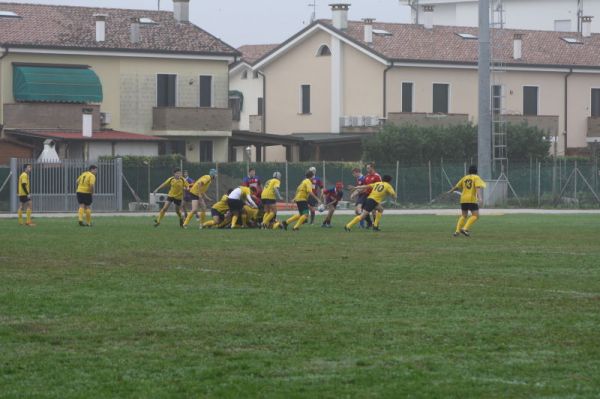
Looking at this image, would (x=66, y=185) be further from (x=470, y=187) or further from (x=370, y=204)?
(x=470, y=187)

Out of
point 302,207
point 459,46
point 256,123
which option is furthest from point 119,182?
point 459,46

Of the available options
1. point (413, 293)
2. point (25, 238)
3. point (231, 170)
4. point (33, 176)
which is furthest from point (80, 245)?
point (231, 170)

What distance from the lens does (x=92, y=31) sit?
60.4m

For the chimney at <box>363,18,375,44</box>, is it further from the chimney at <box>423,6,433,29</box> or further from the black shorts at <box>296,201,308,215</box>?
the black shorts at <box>296,201,308,215</box>

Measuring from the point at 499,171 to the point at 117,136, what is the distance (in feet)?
A: 53.2

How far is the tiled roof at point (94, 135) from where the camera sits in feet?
177

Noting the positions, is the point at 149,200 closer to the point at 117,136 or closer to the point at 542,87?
the point at 117,136

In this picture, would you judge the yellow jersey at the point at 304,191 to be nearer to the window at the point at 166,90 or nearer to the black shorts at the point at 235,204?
the black shorts at the point at 235,204

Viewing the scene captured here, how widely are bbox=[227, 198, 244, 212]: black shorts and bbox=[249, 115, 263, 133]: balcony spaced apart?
38138 millimetres

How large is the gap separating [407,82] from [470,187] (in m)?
35.5

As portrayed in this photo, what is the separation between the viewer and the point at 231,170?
178 feet

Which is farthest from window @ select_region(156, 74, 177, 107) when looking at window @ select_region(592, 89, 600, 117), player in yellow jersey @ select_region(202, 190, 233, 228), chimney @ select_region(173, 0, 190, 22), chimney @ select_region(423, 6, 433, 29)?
player in yellow jersey @ select_region(202, 190, 233, 228)

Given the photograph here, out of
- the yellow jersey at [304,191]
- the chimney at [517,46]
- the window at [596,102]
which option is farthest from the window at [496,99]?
the yellow jersey at [304,191]

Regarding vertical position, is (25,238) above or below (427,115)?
below
